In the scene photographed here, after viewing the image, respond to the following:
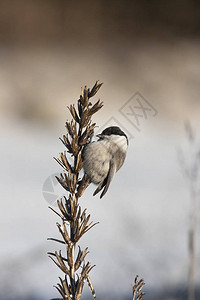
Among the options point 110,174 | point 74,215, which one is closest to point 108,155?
point 110,174

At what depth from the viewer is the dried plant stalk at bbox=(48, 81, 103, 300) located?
1.46 feet

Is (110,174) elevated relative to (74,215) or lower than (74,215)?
elevated

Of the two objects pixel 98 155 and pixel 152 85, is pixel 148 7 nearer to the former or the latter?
pixel 152 85

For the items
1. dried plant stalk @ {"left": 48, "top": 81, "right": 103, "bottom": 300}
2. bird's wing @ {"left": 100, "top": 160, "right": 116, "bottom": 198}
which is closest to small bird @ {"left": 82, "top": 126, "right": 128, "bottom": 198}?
bird's wing @ {"left": 100, "top": 160, "right": 116, "bottom": 198}

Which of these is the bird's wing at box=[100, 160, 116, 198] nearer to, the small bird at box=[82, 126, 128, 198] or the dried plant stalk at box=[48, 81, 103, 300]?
the small bird at box=[82, 126, 128, 198]

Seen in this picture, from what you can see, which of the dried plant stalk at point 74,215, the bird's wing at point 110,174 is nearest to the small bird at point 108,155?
the bird's wing at point 110,174

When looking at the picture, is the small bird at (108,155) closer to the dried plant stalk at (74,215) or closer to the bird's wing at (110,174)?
the bird's wing at (110,174)

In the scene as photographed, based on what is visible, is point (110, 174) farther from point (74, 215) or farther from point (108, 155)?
point (74, 215)

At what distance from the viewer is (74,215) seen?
1.51 feet

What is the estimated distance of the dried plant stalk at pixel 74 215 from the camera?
0.45 meters

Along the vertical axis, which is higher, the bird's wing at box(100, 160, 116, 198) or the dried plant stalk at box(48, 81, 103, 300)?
the bird's wing at box(100, 160, 116, 198)

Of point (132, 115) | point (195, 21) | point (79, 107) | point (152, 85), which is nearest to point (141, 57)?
point (152, 85)

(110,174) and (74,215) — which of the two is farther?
(110,174)

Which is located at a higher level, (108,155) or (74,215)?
(108,155)
